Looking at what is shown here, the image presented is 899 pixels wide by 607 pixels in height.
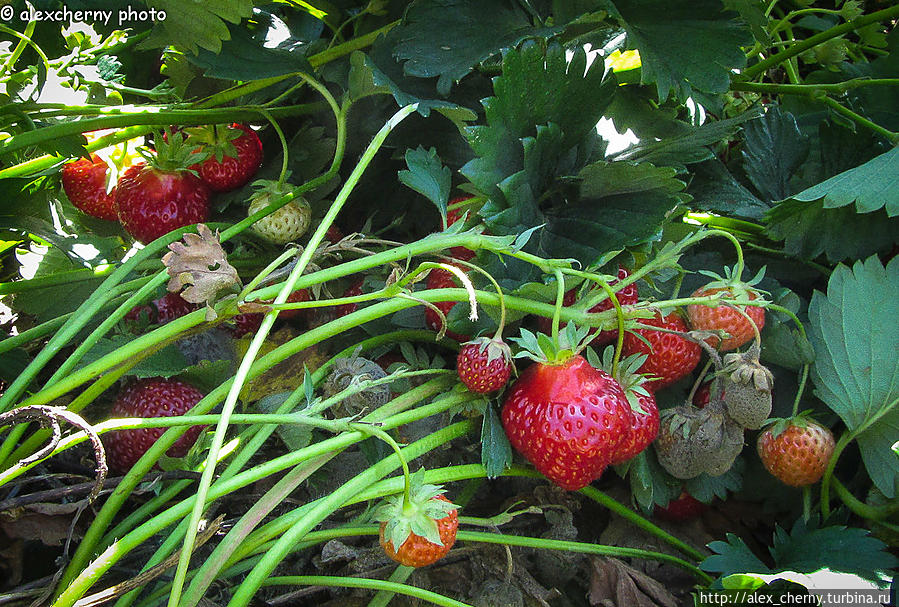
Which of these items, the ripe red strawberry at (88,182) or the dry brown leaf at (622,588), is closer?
the dry brown leaf at (622,588)

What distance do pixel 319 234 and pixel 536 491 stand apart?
1.41 feet

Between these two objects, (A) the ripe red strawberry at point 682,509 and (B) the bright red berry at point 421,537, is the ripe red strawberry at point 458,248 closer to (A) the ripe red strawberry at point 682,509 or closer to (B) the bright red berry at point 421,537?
(B) the bright red berry at point 421,537

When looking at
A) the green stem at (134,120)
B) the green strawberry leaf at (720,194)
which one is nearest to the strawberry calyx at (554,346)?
the green strawberry leaf at (720,194)

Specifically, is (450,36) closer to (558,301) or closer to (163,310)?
(558,301)

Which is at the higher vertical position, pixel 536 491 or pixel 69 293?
pixel 69 293

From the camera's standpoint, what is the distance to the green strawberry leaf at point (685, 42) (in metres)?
0.76

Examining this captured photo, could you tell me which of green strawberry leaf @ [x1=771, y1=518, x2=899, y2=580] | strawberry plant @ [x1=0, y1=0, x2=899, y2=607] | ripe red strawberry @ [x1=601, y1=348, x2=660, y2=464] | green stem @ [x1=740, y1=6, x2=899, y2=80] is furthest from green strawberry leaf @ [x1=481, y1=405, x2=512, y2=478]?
green stem @ [x1=740, y1=6, x2=899, y2=80]

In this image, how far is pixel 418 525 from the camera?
0.61m

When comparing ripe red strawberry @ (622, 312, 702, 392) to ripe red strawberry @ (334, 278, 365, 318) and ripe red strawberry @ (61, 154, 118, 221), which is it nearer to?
ripe red strawberry @ (334, 278, 365, 318)

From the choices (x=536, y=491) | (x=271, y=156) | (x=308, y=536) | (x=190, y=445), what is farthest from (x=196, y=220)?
(x=536, y=491)

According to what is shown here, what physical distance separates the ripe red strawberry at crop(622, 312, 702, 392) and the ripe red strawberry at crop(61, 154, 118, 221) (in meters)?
0.69

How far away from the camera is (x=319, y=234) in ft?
1.95

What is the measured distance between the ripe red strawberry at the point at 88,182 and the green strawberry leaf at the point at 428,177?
44 centimetres

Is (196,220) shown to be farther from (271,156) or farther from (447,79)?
(447,79)
